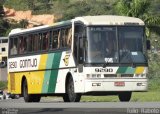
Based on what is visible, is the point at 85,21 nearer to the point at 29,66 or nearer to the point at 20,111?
the point at 29,66

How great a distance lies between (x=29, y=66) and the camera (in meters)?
24.6

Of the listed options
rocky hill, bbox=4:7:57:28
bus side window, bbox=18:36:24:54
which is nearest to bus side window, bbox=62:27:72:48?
bus side window, bbox=18:36:24:54

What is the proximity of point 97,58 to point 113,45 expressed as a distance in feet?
2.06

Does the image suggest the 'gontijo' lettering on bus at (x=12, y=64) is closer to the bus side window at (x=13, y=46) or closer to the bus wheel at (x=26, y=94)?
the bus side window at (x=13, y=46)

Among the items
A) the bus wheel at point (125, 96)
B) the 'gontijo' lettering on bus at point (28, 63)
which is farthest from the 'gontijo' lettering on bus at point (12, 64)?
the bus wheel at point (125, 96)

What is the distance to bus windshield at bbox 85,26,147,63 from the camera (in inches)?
797

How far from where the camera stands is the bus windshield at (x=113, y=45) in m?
20.2

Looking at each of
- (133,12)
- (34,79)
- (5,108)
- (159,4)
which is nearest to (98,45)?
(34,79)

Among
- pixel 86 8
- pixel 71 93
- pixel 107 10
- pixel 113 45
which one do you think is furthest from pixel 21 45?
pixel 86 8

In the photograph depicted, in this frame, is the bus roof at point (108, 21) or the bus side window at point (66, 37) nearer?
the bus roof at point (108, 21)

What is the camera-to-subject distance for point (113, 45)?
20375mm

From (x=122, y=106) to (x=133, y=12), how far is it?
4692cm

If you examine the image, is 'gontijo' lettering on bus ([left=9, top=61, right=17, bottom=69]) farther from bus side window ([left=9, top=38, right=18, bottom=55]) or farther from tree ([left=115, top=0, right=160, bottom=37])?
tree ([left=115, top=0, right=160, bottom=37])

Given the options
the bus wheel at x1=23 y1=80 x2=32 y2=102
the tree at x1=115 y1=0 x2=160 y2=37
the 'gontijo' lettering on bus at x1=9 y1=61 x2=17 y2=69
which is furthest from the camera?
the tree at x1=115 y1=0 x2=160 y2=37
